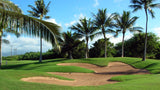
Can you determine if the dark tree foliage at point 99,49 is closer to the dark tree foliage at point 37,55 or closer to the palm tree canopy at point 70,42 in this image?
the palm tree canopy at point 70,42

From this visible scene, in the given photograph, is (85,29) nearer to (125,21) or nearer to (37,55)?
(125,21)

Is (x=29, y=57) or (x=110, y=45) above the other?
(x=110, y=45)

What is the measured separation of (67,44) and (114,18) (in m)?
11.0

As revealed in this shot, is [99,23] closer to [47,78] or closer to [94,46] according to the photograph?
[94,46]

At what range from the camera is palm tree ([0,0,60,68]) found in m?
5.22

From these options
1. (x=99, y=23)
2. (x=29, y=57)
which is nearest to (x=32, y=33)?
(x=99, y=23)

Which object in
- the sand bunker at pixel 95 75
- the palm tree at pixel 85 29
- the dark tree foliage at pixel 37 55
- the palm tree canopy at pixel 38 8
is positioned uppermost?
the palm tree canopy at pixel 38 8

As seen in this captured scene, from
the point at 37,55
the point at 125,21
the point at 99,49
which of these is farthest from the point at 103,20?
the point at 37,55

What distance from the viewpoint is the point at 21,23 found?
5258mm

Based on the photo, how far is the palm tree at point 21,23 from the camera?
5.22 m

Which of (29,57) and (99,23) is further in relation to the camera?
(29,57)

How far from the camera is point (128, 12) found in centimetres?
2728

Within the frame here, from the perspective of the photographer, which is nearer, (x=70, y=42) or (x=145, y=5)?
(x=145, y=5)

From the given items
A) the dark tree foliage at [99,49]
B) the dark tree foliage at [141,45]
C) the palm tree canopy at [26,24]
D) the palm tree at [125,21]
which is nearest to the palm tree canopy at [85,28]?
the palm tree at [125,21]
